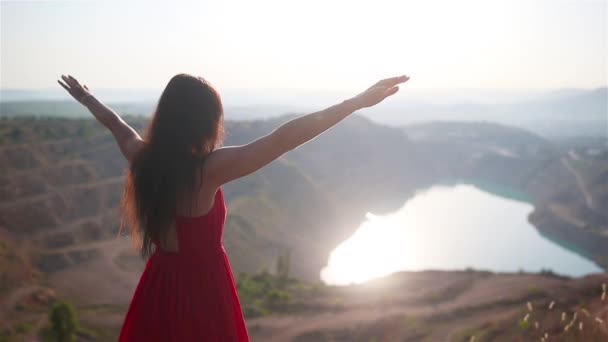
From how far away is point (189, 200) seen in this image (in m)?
1.97

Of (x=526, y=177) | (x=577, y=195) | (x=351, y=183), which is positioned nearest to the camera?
(x=577, y=195)

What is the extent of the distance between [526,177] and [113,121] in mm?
84906

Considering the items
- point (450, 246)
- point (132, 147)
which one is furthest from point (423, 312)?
point (450, 246)

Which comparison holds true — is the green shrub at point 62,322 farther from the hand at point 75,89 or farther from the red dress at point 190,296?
the red dress at point 190,296

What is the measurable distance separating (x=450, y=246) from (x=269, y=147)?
155 feet

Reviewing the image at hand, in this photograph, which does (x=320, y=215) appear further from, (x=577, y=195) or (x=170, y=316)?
(x=170, y=316)

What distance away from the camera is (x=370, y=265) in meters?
39.2

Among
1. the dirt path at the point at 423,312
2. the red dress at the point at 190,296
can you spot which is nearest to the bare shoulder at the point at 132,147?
the red dress at the point at 190,296

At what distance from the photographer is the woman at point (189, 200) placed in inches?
73.3

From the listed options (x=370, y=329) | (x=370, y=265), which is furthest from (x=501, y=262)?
(x=370, y=329)

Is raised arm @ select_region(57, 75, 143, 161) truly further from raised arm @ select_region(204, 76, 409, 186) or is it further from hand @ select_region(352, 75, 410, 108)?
hand @ select_region(352, 75, 410, 108)

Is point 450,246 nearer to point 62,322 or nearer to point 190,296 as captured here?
point 62,322

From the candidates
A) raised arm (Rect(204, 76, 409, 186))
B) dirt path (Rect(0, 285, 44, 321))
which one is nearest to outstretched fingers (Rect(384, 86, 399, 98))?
raised arm (Rect(204, 76, 409, 186))

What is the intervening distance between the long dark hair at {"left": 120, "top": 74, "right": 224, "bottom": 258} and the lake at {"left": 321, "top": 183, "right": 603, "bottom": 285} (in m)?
34.6
